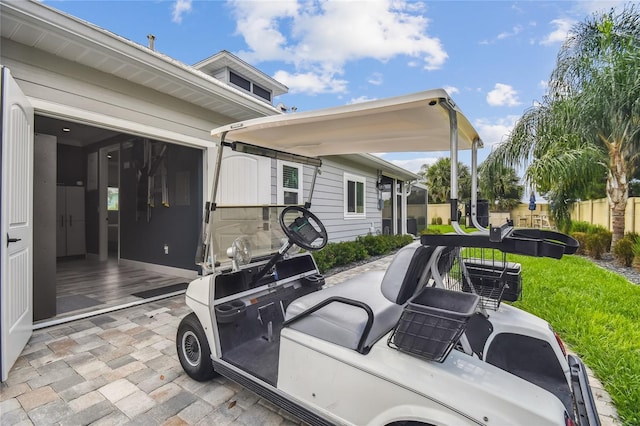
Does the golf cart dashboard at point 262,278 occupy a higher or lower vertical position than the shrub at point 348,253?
higher

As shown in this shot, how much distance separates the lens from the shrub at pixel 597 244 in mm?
7605

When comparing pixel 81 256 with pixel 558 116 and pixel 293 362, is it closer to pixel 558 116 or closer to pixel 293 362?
pixel 293 362

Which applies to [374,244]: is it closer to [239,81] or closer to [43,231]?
[239,81]

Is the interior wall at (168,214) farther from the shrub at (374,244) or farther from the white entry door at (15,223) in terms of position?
the shrub at (374,244)

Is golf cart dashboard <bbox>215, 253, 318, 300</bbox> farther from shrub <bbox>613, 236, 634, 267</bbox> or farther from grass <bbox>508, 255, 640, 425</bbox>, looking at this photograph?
shrub <bbox>613, 236, 634, 267</bbox>

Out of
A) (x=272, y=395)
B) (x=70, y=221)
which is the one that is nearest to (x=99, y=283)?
(x=70, y=221)

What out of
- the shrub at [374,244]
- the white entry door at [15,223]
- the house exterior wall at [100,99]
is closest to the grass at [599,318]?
the shrub at [374,244]

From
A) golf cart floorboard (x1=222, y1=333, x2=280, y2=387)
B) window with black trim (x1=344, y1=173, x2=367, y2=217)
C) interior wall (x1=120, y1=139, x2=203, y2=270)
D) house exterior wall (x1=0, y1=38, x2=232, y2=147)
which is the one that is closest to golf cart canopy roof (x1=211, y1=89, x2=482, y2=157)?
golf cart floorboard (x1=222, y1=333, x2=280, y2=387)

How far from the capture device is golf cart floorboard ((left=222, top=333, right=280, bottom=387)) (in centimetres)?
189

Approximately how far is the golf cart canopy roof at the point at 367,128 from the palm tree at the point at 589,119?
5452 mm

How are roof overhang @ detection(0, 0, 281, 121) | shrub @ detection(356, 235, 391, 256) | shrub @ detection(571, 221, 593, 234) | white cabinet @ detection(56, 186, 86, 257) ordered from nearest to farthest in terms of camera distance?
1. roof overhang @ detection(0, 0, 281, 121)
2. white cabinet @ detection(56, 186, 86, 257)
3. shrub @ detection(356, 235, 391, 256)
4. shrub @ detection(571, 221, 593, 234)

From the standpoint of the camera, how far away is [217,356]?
6.71 ft

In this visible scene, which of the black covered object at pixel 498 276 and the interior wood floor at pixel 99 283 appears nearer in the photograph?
the black covered object at pixel 498 276

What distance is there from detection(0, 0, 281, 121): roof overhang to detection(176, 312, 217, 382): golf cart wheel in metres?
2.84
